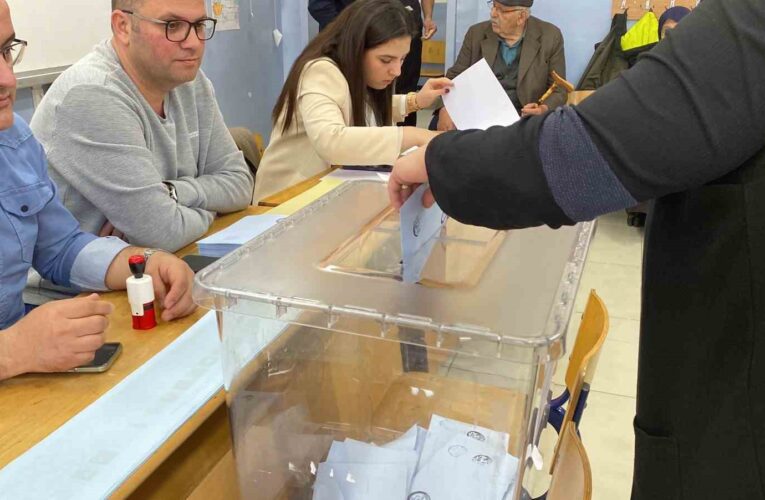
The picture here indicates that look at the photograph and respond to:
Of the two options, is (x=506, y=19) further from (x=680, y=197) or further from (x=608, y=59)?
(x=680, y=197)

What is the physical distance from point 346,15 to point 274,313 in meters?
1.70

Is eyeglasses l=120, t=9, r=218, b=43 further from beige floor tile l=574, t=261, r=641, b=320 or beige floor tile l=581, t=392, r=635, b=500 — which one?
beige floor tile l=574, t=261, r=641, b=320

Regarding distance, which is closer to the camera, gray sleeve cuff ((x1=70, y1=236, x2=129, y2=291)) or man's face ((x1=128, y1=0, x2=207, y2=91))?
gray sleeve cuff ((x1=70, y1=236, x2=129, y2=291))

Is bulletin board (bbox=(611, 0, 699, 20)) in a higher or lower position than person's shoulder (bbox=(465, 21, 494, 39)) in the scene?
higher

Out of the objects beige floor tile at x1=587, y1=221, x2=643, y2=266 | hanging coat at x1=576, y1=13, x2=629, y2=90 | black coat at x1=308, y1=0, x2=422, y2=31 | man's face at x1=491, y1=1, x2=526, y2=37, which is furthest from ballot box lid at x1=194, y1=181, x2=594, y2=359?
hanging coat at x1=576, y1=13, x2=629, y2=90

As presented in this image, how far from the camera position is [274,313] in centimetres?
75

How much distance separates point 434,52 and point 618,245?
10.00 feet

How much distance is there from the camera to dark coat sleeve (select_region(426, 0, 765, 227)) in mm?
531

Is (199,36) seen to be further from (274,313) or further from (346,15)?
(274,313)

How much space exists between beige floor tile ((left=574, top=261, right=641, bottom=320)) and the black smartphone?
1.81 m

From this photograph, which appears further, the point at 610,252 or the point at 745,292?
the point at 610,252

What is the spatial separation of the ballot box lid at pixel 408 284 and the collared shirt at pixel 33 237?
494 mm

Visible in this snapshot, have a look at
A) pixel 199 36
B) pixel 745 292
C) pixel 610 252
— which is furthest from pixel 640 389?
pixel 610 252

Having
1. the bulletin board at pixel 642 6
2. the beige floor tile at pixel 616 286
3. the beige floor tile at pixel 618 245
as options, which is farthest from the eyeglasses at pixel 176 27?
the bulletin board at pixel 642 6
